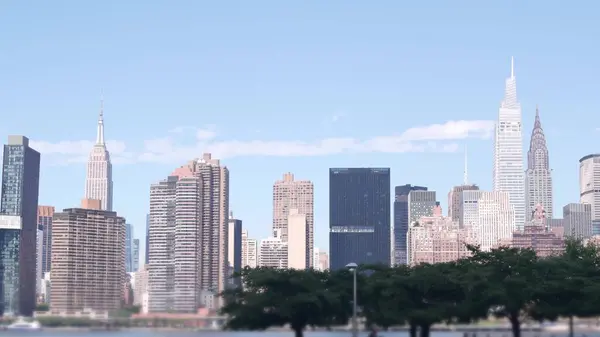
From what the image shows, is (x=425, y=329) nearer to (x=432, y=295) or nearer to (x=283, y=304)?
(x=432, y=295)

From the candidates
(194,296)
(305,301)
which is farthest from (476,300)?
(194,296)

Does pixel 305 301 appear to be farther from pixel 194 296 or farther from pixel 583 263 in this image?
pixel 583 263

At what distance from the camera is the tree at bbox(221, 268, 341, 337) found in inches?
3081

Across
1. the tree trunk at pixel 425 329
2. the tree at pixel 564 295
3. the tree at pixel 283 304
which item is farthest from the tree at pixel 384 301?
the tree at pixel 564 295

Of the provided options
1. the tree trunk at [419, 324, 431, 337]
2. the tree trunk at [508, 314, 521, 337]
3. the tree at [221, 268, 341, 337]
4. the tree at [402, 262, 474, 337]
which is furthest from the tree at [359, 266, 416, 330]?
the tree trunk at [508, 314, 521, 337]

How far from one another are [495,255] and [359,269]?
11090mm

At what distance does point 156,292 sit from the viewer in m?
82.6

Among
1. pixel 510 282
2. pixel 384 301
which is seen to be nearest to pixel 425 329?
pixel 384 301

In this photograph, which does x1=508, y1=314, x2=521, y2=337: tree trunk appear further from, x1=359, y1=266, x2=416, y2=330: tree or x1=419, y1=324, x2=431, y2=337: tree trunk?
x1=359, y1=266, x2=416, y2=330: tree

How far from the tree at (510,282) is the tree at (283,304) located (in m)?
11.5

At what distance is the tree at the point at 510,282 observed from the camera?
79688 millimetres

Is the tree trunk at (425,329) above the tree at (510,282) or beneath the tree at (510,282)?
beneath

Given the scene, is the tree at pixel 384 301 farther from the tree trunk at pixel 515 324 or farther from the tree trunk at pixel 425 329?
the tree trunk at pixel 515 324

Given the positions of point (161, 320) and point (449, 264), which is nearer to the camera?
point (161, 320)
